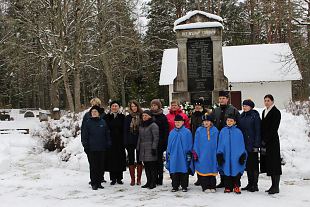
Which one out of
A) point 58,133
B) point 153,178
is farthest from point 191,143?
point 58,133

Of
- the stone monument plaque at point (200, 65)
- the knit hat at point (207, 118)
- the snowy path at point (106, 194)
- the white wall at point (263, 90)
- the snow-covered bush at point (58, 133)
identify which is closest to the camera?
the snowy path at point (106, 194)

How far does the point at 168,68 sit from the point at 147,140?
23.6m

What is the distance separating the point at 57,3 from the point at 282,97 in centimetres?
1660

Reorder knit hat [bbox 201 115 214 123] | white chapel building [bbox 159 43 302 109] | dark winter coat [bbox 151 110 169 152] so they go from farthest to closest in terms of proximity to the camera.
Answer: white chapel building [bbox 159 43 302 109]
dark winter coat [bbox 151 110 169 152]
knit hat [bbox 201 115 214 123]

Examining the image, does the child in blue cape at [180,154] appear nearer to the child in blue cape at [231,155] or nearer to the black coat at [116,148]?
the child in blue cape at [231,155]

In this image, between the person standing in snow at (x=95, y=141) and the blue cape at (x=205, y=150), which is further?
the person standing in snow at (x=95, y=141)

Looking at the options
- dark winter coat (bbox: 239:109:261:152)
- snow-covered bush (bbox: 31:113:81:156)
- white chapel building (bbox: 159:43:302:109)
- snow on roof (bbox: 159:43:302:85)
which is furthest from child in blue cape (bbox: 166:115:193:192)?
snow on roof (bbox: 159:43:302:85)

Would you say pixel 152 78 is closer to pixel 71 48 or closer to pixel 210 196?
pixel 71 48

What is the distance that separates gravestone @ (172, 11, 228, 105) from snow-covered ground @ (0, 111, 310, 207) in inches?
101

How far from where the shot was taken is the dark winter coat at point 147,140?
7.57 m

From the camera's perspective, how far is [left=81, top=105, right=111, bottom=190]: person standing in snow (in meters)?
7.83

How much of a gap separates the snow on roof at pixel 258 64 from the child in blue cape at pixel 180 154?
21.2m

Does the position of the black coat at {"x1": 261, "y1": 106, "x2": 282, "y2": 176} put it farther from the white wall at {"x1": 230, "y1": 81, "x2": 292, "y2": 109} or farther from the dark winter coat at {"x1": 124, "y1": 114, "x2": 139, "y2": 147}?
the white wall at {"x1": 230, "y1": 81, "x2": 292, "y2": 109}

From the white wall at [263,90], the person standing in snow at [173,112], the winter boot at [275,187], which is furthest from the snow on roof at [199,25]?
the white wall at [263,90]
